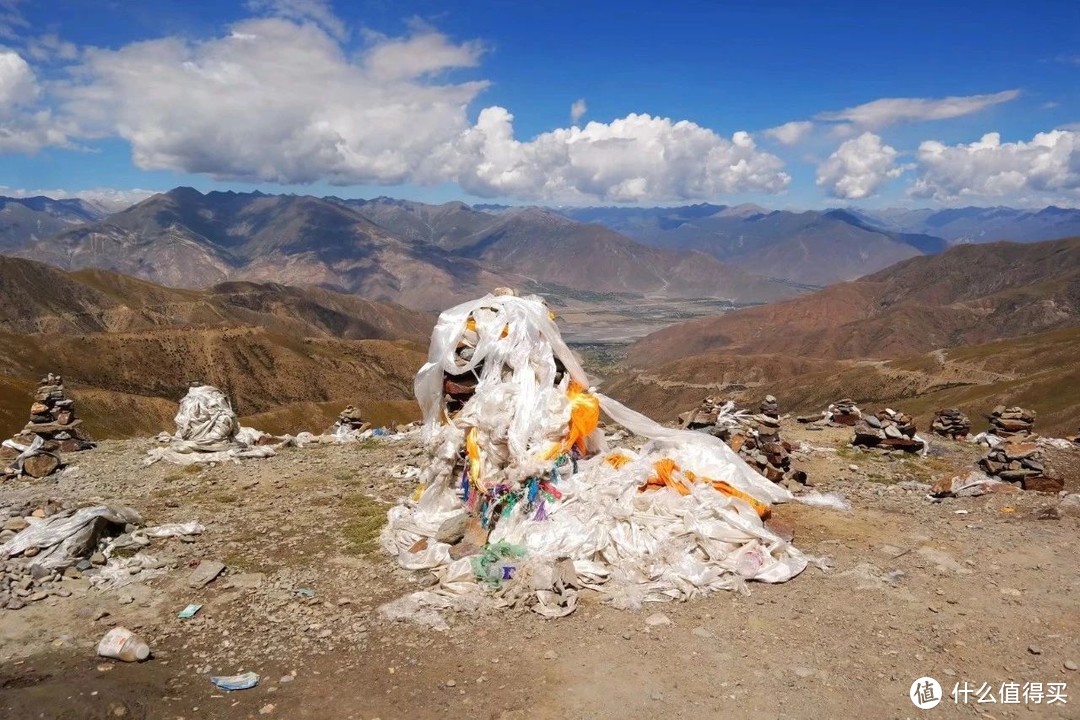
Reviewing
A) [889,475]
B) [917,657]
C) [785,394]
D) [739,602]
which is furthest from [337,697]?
[785,394]

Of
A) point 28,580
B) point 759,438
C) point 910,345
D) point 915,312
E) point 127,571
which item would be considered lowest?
point 910,345

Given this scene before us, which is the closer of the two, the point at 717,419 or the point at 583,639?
the point at 583,639

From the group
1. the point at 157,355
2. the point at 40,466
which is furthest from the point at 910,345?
the point at 40,466

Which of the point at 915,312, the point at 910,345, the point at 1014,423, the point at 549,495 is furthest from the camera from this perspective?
the point at 915,312

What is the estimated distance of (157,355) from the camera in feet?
250

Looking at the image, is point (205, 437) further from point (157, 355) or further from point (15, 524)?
point (157, 355)

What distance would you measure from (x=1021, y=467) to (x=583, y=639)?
10.1 m

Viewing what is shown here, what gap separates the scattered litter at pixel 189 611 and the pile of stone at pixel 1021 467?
13333 mm

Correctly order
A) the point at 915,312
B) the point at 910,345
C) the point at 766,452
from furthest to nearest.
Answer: the point at 915,312 < the point at 910,345 < the point at 766,452

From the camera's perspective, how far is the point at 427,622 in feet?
24.3

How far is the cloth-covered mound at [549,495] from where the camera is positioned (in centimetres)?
808

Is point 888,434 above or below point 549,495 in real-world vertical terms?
below

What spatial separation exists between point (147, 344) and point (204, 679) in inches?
3216

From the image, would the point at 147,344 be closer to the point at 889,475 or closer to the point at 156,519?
the point at 156,519
